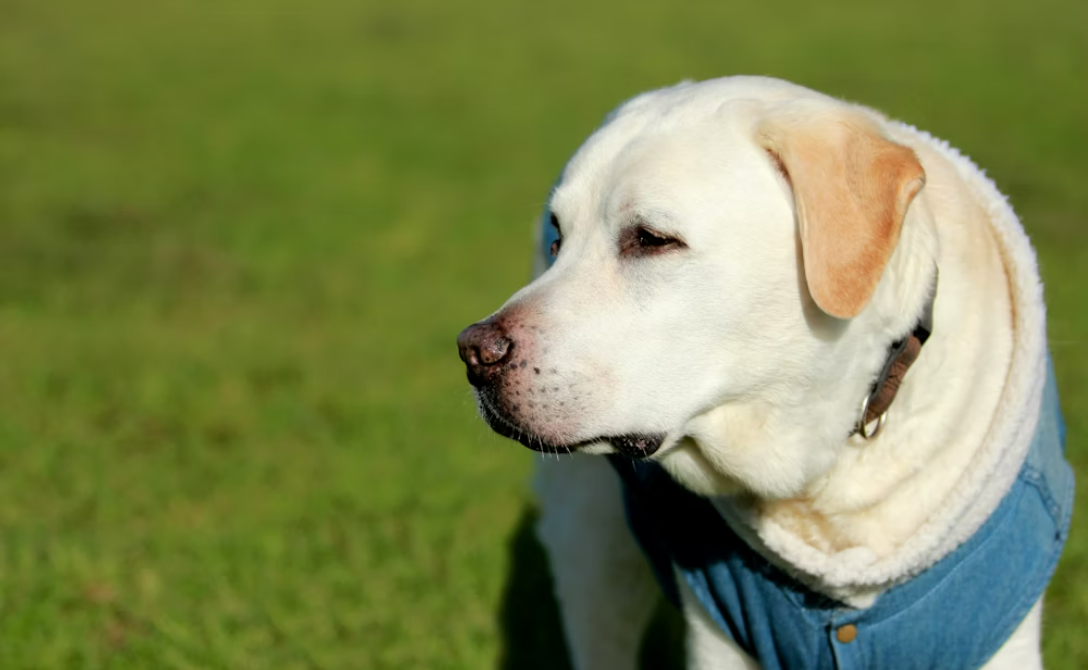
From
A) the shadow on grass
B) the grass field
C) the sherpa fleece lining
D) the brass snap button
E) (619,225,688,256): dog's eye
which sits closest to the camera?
(619,225,688,256): dog's eye

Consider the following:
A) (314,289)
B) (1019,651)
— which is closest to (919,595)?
(1019,651)

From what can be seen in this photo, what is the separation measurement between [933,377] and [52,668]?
2.94 m

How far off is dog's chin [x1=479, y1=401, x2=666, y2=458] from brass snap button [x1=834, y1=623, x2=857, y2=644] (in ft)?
1.99

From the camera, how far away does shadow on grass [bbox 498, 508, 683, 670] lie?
14.2 ft

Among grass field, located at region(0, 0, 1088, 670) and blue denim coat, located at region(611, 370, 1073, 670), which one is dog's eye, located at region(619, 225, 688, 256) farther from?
grass field, located at region(0, 0, 1088, 670)

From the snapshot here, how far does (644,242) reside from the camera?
8.50 feet

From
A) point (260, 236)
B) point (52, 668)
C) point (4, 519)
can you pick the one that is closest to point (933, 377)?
point (52, 668)

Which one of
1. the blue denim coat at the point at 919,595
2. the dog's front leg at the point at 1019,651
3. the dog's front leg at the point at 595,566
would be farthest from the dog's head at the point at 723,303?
the dog's front leg at the point at 595,566

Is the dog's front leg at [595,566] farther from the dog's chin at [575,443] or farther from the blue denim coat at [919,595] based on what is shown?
the dog's chin at [575,443]

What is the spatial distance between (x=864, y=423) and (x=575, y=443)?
622 mm

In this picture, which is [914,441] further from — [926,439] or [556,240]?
[556,240]

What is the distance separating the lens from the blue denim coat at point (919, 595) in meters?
2.73

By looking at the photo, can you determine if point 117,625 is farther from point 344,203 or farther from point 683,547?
point 344,203

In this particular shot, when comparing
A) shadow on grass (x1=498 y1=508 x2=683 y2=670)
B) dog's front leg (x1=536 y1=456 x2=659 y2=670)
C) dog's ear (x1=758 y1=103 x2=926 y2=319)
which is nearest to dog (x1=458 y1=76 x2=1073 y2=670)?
dog's ear (x1=758 y1=103 x2=926 y2=319)
